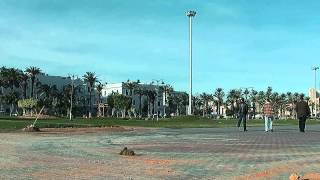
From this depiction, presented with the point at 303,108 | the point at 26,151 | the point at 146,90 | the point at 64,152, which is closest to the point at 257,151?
the point at 64,152

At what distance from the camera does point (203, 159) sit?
11477mm

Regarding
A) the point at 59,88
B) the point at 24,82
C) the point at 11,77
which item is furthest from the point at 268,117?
the point at 59,88

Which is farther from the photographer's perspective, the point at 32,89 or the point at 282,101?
the point at 282,101

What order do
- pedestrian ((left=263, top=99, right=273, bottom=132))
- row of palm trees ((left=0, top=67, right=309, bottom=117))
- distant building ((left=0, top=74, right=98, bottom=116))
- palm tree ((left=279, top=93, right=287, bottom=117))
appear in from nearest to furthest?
pedestrian ((left=263, top=99, right=273, bottom=132)) < row of palm trees ((left=0, top=67, right=309, bottom=117)) < distant building ((left=0, top=74, right=98, bottom=116)) < palm tree ((left=279, top=93, right=287, bottom=117))

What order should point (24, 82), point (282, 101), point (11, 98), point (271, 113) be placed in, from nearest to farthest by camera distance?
point (271, 113)
point (11, 98)
point (24, 82)
point (282, 101)

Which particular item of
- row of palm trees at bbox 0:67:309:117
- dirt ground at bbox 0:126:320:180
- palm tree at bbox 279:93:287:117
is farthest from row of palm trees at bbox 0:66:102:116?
dirt ground at bbox 0:126:320:180

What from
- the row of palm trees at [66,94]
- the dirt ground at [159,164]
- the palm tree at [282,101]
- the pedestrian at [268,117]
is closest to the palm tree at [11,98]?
the row of palm trees at [66,94]

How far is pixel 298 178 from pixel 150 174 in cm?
255

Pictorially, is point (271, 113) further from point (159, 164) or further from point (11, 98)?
point (11, 98)

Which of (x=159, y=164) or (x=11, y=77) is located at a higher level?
(x=11, y=77)

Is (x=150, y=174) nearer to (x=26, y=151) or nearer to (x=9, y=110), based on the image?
(x=26, y=151)

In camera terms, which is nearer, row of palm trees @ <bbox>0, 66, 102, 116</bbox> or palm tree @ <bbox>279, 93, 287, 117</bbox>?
row of palm trees @ <bbox>0, 66, 102, 116</bbox>

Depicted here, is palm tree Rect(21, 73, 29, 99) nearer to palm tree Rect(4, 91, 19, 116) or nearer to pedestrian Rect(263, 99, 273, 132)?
palm tree Rect(4, 91, 19, 116)

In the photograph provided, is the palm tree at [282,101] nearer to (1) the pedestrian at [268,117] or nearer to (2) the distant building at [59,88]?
(2) the distant building at [59,88]
